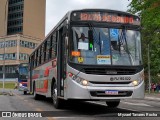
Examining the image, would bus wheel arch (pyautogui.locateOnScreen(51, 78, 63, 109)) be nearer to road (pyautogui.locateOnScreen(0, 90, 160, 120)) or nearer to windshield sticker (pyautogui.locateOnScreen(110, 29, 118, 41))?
road (pyautogui.locateOnScreen(0, 90, 160, 120))

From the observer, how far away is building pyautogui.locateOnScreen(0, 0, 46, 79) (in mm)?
115562

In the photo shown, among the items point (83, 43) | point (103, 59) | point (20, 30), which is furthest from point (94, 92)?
point (20, 30)

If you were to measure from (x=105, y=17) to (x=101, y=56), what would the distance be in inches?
63.1

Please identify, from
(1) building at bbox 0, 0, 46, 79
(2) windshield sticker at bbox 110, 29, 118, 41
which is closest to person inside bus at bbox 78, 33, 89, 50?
(2) windshield sticker at bbox 110, 29, 118, 41

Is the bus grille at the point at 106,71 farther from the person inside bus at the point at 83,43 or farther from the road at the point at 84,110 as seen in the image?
the road at the point at 84,110

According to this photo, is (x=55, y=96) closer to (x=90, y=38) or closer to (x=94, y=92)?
(x=94, y=92)

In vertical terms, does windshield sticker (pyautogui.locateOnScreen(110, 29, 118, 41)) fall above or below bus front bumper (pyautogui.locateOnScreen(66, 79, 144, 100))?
above

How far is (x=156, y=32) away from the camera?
155ft

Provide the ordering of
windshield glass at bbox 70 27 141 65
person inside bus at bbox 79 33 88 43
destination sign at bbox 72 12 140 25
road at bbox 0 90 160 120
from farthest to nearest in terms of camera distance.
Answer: destination sign at bbox 72 12 140 25 < person inside bus at bbox 79 33 88 43 < windshield glass at bbox 70 27 141 65 < road at bbox 0 90 160 120

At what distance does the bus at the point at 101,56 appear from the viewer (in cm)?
1288

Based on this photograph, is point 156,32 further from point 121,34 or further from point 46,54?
point 121,34

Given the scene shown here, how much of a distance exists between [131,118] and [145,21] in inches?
813

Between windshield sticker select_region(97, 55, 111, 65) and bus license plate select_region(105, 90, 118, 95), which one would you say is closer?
bus license plate select_region(105, 90, 118, 95)

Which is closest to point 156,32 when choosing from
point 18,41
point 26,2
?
point 18,41
